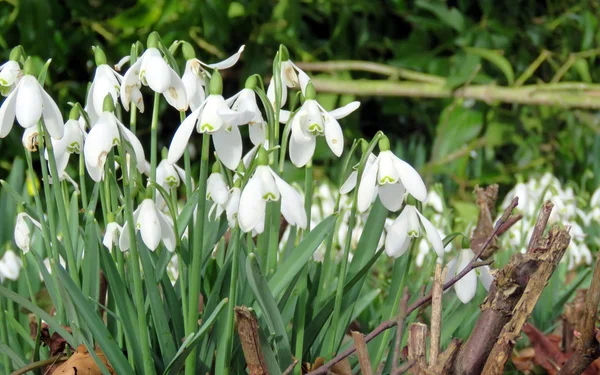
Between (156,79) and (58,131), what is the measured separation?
141 mm

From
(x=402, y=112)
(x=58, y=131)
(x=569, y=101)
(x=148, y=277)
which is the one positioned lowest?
(x=402, y=112)

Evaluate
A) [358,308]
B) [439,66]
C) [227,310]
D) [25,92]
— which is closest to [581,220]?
[439,66]

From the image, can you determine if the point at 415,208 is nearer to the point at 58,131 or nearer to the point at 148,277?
the point at 148,277

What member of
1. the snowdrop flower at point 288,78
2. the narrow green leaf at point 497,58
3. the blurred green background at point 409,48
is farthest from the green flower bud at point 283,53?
the narrow green leaf at point 497,58

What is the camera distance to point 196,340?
3.13ft

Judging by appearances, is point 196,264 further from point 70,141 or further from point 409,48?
point 409,48

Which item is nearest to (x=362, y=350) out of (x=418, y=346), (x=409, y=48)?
(x=418, y=346)

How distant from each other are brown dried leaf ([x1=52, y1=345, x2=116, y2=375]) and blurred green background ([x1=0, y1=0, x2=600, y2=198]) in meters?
2.12

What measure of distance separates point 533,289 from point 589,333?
0.35ft

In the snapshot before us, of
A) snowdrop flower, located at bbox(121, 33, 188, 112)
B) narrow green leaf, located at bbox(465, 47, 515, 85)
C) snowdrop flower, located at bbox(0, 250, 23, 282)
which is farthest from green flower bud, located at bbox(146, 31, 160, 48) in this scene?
narrow green leaf, located at bbox(465, 47, 515, 85)

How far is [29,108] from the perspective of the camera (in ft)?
3.04

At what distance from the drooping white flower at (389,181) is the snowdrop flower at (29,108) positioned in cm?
38

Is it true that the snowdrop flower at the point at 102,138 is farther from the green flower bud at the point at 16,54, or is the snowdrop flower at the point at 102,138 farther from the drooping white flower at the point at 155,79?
the green flower bud at the point at 16,54

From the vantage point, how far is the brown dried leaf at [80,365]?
41.4 inches
